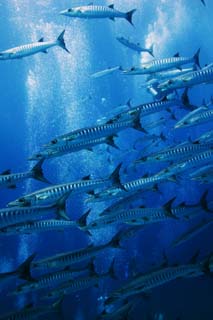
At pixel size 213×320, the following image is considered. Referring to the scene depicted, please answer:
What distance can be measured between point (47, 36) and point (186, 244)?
20839mm

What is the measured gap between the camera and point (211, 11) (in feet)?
104

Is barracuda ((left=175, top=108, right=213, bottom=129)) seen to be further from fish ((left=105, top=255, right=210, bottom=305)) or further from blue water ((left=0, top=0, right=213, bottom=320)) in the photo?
blue water ((left=0, top=0, right=213, bottom=320))

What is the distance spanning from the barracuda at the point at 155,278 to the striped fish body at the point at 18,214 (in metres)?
2.04

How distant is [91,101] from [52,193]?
29.6 meters

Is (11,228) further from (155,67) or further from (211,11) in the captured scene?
(211,11)

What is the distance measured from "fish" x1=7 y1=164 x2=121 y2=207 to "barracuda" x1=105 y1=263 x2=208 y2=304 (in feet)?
5.67

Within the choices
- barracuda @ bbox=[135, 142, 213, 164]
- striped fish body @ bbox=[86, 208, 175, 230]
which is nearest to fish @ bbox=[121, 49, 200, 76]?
barracuda @ bbox=[135, 142, 213, 164]

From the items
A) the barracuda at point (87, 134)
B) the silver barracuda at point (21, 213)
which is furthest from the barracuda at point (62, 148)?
the silver barracuda at point (21, 213)

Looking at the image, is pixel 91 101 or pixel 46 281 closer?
pixel 46 281

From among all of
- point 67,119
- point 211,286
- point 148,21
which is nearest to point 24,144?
point 67,119

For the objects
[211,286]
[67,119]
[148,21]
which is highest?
[148,21]

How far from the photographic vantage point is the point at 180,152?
7.34 m

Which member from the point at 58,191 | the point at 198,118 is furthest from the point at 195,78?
the point at 58,191

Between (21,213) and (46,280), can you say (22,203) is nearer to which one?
(21,213)
